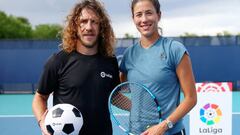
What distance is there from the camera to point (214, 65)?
1345cm

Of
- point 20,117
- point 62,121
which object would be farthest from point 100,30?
point 20,117

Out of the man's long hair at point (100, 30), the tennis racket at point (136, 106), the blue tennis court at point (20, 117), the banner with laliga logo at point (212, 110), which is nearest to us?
the tennis racket at point (136, 106)

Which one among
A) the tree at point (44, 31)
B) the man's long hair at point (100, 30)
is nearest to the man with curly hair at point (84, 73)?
the man's long hair at point (100, 30)

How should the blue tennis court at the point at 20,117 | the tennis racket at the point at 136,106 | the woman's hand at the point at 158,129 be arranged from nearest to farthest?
the woman's hand at the point at 158,129, the tennis racket at the point at 136,106, the blue tennis court at the point at 20,117

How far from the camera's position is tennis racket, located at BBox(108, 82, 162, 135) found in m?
2.41

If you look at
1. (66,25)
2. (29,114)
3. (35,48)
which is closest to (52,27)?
(35,48)

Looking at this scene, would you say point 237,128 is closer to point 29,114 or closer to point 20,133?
point 20,133

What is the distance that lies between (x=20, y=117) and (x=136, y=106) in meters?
6.61

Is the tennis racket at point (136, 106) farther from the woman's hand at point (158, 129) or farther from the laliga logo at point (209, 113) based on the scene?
the laliga logo at point (209, 113)

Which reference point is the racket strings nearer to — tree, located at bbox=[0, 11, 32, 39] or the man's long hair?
the man's long hair

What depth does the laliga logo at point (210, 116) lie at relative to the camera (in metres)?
4.98

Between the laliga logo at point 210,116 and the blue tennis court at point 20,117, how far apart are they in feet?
3.34

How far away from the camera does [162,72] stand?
2361mm

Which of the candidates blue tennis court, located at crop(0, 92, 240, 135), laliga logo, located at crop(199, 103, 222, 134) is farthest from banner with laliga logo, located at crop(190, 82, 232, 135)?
blue tennis court, located at crop(0, 92, 240, 135)
